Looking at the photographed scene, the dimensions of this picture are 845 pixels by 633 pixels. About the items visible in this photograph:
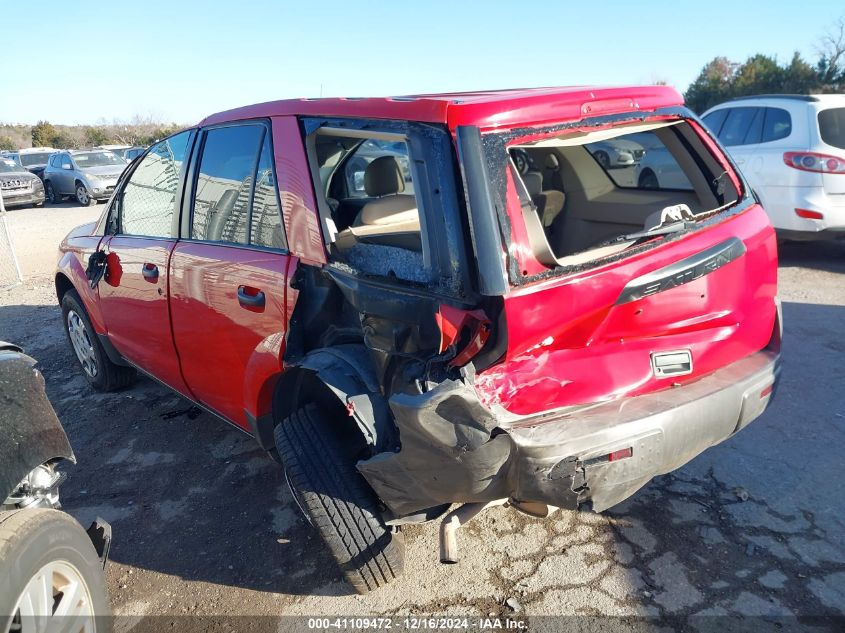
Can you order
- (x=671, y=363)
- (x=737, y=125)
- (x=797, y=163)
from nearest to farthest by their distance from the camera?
1. (x=671, y=363)
2. (x=797, y=163)
3. (x=737, y=125)

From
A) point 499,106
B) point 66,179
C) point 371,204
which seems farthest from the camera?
point 66,179

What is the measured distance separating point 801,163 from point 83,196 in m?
19.1

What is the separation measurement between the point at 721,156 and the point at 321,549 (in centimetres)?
263

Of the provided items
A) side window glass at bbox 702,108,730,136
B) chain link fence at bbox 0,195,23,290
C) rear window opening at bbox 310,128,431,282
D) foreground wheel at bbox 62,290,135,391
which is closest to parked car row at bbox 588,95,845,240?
side window glass at bbox 702,108,730,136

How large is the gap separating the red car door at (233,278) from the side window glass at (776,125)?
6.08 meters

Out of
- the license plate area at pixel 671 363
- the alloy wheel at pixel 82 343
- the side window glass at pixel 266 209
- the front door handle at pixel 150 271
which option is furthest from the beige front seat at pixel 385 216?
the alloy wheel at pixel 82 343

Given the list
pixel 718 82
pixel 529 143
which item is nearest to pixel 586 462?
pixel 529 143

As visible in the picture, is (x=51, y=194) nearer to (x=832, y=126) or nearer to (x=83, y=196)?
(x=83, y=196)

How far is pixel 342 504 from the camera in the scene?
2514 millimetres

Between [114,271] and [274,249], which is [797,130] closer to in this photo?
[274,249]

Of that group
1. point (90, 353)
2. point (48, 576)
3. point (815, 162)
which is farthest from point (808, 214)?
point (48, 576)

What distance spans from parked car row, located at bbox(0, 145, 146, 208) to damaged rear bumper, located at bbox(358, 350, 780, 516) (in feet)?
61.1

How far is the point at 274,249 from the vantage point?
279 centimetres

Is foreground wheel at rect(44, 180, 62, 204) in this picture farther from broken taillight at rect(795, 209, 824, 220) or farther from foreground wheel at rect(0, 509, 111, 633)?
foreground wheel at rect(0, 509, 111, 633)
